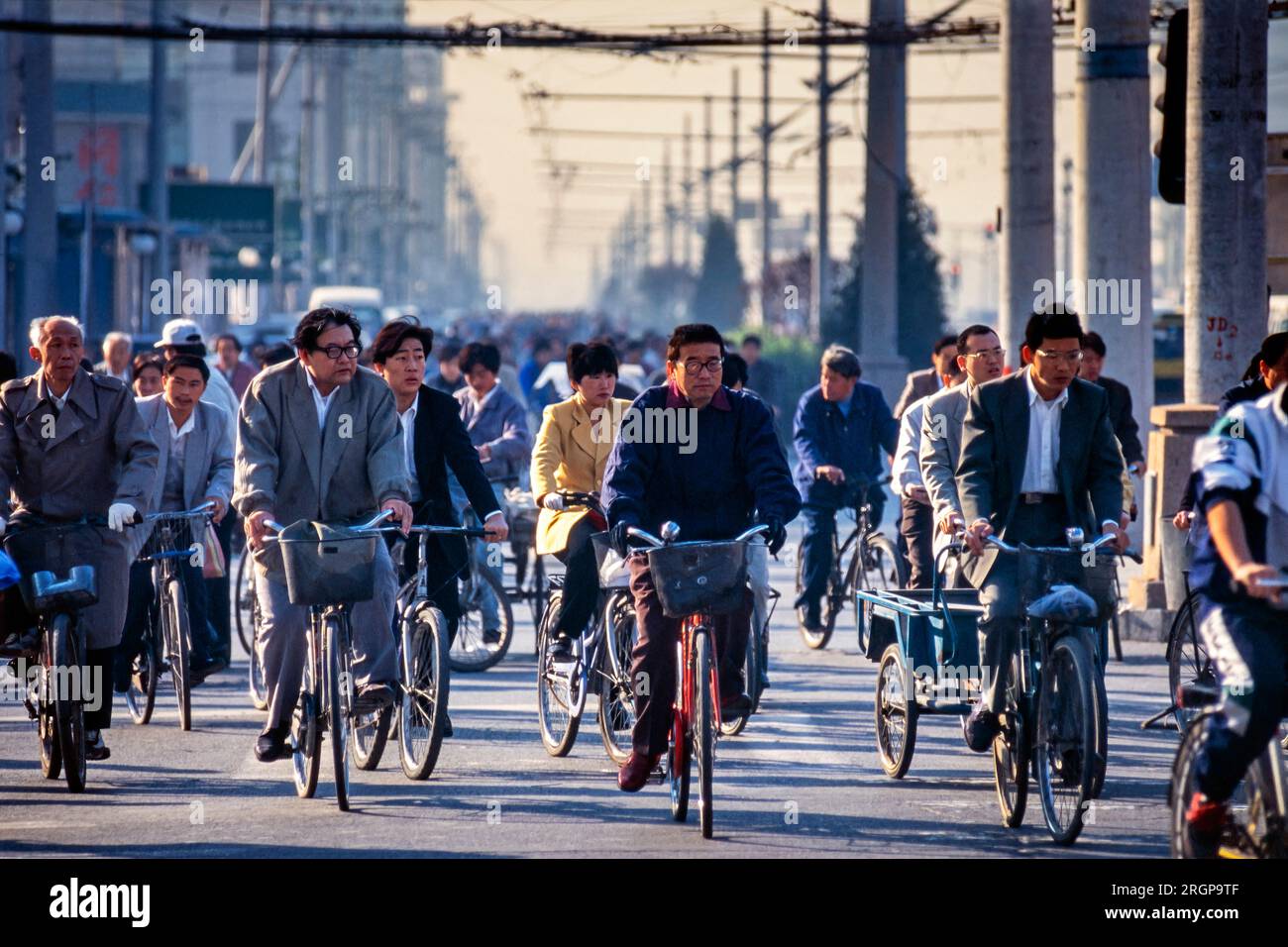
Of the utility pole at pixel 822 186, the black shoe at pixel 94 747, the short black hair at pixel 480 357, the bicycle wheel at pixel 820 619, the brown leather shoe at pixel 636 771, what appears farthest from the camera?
the utility pole at pixel 822 186

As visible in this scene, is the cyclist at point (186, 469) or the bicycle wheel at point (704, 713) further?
the cyclist at point (186, 469)

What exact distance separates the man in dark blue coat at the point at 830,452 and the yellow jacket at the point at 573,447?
3.74 metres

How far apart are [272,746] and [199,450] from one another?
3067mm

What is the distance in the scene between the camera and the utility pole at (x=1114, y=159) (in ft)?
53.7

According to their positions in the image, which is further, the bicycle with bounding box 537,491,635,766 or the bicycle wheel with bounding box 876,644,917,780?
the bicycle with bounding box 537,491,635,766

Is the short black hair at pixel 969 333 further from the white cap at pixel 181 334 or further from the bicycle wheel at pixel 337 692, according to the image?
the white cap at pixel 181 334

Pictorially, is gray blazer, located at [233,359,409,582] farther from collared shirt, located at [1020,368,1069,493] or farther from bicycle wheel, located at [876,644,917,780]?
collared shirt, located at [1020,368,1069,493]

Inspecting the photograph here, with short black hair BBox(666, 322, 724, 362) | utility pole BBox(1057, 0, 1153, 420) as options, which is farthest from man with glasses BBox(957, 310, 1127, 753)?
utility pole BBox(1057, 0, 1153, 420)

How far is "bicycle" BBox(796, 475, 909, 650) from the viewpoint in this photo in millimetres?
14367

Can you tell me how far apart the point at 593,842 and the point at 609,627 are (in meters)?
1.77

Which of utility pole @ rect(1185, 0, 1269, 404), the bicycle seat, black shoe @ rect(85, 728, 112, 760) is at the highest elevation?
utility pole @ rect(1185, 0, 1269, 404)

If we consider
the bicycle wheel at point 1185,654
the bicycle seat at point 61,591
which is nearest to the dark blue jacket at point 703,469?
the bicycle seat at point 61,591

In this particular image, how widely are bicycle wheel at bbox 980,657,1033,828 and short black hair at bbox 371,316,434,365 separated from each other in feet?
11.1

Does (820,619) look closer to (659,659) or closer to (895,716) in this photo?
(895,716)
